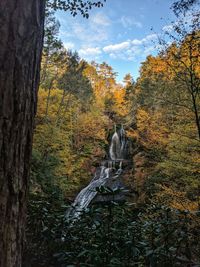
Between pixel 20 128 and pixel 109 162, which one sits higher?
pixel 20 128

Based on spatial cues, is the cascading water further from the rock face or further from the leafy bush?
the leafy bush

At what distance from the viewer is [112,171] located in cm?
1662

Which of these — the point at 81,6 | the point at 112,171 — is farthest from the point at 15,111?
the point at 112,171

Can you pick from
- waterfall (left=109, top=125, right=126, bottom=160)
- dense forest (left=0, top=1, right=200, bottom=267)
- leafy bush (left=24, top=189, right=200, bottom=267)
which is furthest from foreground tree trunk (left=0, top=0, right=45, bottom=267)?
waterfall (left=109, top=125, right=126, bottom=160)

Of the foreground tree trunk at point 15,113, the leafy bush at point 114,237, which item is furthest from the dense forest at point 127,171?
the foreground tree trunk at point 15,113

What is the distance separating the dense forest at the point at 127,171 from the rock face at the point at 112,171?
58 cm

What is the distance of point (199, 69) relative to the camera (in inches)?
225

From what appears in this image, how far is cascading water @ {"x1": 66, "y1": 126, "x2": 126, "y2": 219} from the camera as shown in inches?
A: 529

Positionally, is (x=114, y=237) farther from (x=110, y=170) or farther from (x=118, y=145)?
(x=118, y=145)

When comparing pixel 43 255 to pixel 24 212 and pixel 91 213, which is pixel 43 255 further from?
pixel 24 212

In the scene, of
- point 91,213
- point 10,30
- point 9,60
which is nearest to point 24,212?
point 9,60

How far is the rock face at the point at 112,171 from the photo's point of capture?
43.3ft

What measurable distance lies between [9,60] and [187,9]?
418 centimetres

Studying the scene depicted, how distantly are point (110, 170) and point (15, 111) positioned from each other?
16023mm
